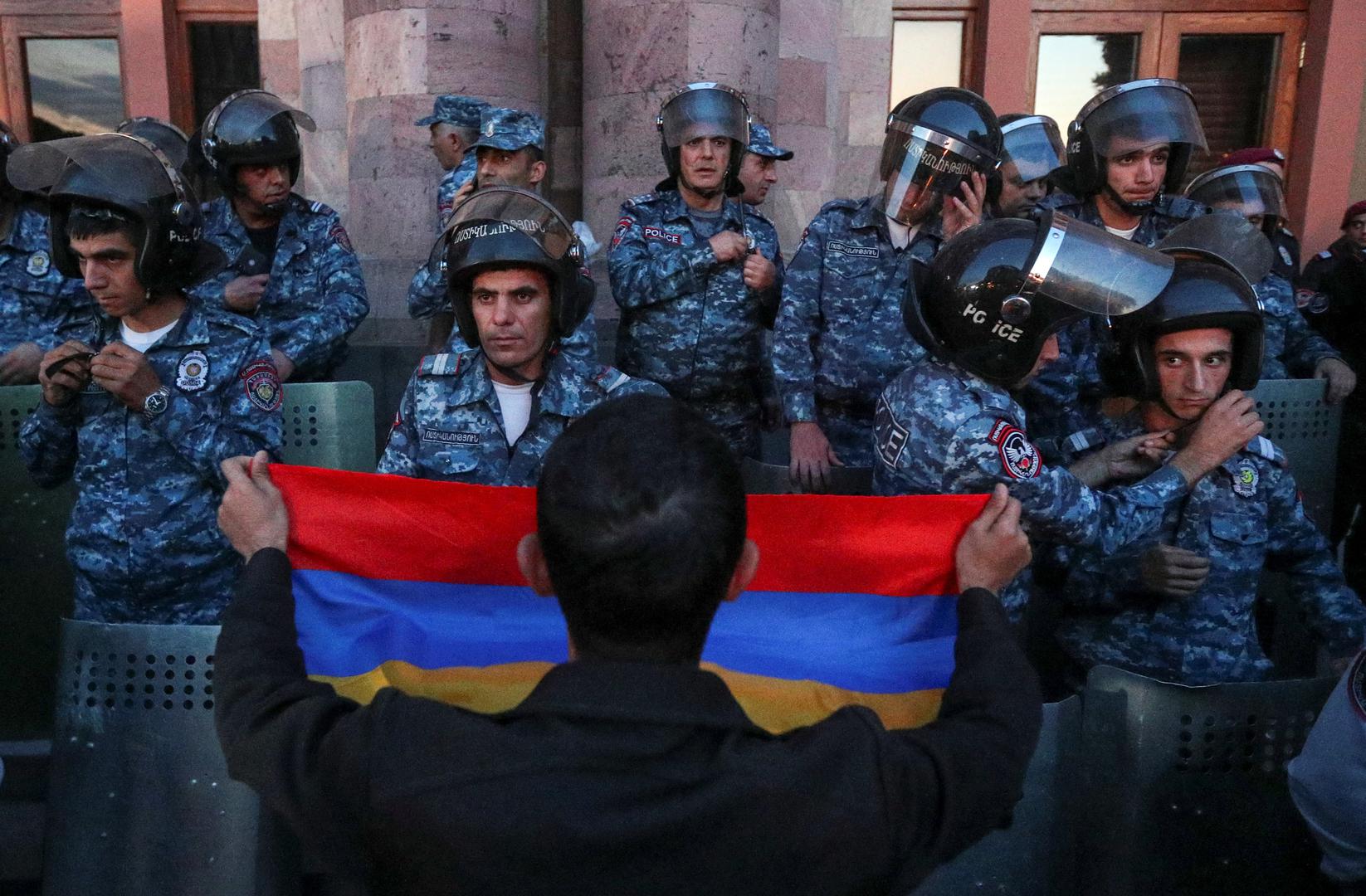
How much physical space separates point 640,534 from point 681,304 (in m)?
3.18

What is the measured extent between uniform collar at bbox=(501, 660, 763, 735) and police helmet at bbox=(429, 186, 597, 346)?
172cm

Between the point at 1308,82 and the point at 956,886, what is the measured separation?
862 centimetres

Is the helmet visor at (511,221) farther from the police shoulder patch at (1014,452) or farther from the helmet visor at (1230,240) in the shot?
the helmet visor at (1230,240)

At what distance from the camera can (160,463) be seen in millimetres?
2881

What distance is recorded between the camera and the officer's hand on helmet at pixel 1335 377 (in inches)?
173

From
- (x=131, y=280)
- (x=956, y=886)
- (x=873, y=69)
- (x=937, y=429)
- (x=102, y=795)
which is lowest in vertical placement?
(x=956, y=886)

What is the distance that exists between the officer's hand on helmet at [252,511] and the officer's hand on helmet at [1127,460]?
1.94m

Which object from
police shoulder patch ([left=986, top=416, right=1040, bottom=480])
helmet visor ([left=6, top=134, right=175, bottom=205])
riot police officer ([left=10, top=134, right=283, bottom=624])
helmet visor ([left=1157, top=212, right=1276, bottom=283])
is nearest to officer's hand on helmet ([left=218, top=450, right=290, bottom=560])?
riot police officer ([left=10, top=134, right=283, bottom=624])

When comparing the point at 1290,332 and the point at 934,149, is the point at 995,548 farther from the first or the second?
the point at 1290,332

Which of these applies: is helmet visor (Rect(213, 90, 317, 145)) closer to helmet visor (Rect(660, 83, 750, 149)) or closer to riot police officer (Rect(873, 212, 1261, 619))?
helmet visor (Rect(660, 83, 750, 149))

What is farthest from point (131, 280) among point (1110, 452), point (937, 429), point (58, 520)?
point (1110, 452)

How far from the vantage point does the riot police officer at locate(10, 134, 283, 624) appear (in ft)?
9.20

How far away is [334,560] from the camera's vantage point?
199 centimetres

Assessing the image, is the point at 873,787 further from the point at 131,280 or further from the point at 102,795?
the point at 131,280
